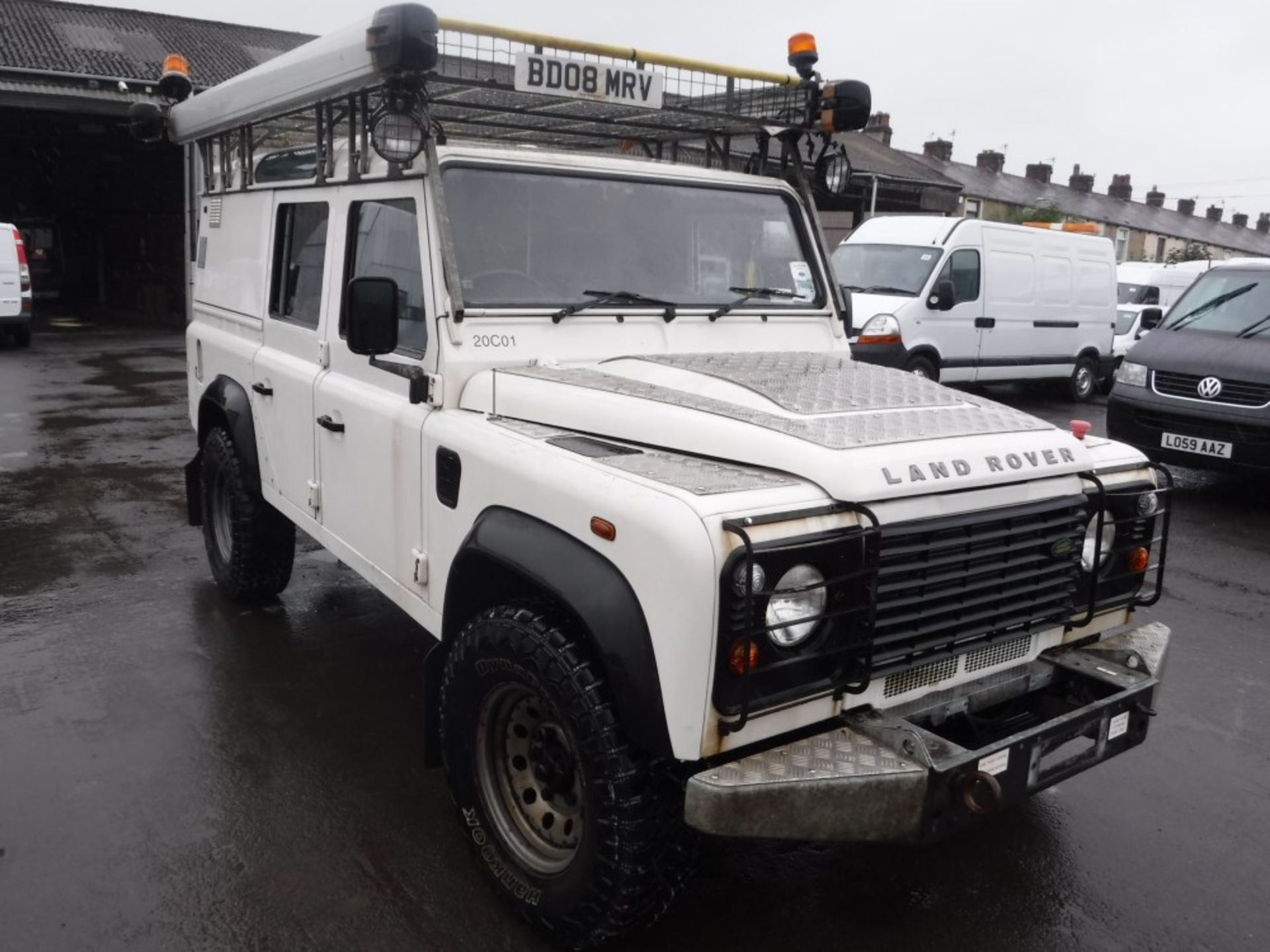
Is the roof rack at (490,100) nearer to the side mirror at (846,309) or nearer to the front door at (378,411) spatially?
the front door at (378,411)

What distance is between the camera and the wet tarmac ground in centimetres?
302

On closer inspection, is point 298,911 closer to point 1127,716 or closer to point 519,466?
point 519,466

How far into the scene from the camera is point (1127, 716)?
294cm

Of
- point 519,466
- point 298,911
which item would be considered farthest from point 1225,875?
point 298,911

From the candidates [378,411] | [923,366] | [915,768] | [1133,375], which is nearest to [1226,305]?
[1133,375]

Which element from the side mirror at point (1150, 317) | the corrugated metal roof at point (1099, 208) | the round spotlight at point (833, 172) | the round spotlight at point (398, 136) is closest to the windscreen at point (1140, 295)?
the side mirror at point (1150, 317)

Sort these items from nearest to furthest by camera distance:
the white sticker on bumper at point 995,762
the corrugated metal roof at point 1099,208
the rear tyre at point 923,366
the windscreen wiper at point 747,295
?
1. the white sticker on bumper at point 995,762
2. the windscreen wiper at point 747,295
3. the rear tyre at point 923,366
4. the corrugated metal roof at point 1099,208

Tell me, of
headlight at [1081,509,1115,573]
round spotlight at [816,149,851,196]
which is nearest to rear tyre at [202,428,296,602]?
round spotlight at [816,149,851,196]

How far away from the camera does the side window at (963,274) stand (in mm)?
12500

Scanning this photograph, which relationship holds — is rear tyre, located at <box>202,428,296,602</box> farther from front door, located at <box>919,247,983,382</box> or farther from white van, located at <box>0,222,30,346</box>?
white van, located at <box>0,222,30,346</box>

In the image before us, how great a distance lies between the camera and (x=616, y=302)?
12.4 feet

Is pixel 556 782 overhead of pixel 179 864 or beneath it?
overhead

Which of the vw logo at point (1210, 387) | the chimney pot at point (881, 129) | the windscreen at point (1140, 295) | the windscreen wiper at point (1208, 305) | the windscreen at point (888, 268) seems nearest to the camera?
the vw logo at point (1210, 387)

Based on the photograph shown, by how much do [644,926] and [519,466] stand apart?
1.23 m
